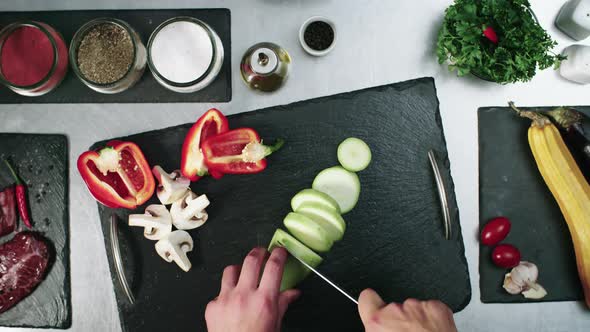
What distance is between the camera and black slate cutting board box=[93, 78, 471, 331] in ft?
4.83

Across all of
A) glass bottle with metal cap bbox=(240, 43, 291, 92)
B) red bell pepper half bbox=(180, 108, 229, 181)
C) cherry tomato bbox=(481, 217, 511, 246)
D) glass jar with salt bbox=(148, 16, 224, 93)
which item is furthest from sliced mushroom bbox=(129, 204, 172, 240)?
cherry tomato bbox=(481, 217, 511, 246)

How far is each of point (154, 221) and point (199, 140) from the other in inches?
11.6

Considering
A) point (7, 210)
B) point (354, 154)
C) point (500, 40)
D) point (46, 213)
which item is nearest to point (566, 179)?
point (500, 40)

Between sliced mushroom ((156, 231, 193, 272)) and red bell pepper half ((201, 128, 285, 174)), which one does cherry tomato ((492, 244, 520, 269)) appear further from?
sliced mushroom ((156, 231, 193, 272))

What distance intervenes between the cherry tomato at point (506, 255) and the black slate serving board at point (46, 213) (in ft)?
4.70

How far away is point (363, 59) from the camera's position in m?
1.55

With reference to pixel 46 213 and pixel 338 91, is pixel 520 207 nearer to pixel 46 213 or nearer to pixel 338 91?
pixel 338 91

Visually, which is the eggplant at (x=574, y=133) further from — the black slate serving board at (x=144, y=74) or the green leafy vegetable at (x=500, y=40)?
the black slate serving board at (x=144, y=74)

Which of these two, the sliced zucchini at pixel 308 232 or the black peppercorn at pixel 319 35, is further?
the black peppercorn at pixel 319 35

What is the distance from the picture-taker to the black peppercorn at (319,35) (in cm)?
144

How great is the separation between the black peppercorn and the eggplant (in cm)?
77

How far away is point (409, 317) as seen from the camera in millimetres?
1148

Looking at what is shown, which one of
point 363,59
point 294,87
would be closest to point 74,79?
point 294,87

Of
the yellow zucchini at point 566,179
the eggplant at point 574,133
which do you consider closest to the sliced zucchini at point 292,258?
the yellow zucchini at point 566,179
